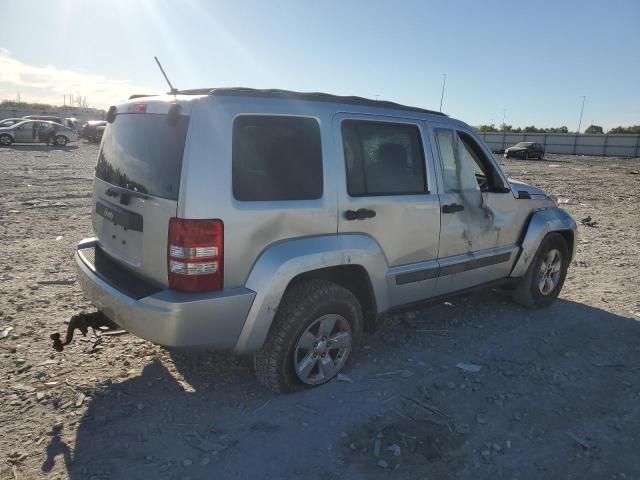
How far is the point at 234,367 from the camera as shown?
12.1ft

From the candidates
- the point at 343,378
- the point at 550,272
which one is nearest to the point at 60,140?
the point at 550,272

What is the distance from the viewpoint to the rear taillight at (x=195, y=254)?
8.79 feet

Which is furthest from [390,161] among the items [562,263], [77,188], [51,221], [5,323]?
[77,188]

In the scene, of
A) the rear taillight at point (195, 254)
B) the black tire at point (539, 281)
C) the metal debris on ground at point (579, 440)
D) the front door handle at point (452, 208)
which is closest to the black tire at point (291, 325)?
the rear taillight at point (195, 254)

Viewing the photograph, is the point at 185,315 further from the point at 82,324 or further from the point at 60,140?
the point at 60,140

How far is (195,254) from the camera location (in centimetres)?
270

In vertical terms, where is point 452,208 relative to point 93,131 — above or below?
below

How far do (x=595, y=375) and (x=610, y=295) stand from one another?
228 centimetres

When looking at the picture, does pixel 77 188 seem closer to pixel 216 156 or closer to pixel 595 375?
pixel 216 156

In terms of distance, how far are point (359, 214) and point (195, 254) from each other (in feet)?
3.94

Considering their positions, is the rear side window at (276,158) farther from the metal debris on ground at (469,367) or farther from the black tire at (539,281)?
the black tire at (539,281)

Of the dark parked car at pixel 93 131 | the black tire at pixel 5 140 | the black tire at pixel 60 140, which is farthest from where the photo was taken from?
the dark parked car at pixel 93 131

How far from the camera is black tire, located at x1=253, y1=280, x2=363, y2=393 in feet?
10.3

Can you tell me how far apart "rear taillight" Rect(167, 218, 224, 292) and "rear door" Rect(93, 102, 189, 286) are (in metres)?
0.08
